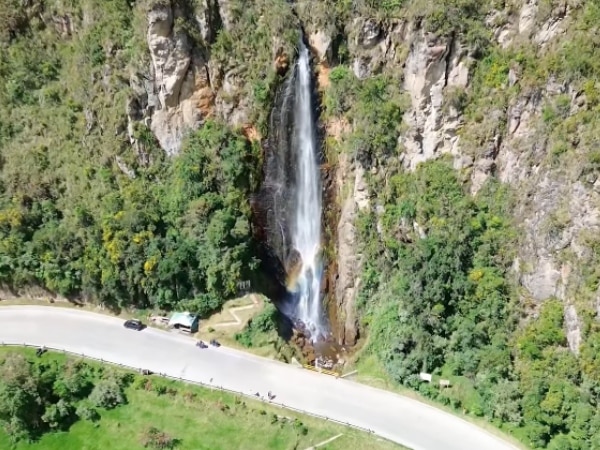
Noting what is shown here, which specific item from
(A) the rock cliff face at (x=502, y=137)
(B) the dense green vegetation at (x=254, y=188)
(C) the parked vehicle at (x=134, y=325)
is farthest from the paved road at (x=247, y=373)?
(A) the rock cliff face at (x=502, y=137)

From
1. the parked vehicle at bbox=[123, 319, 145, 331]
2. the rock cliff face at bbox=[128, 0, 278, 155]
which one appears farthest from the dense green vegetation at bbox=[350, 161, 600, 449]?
the parked vehicle at bbox=[123, 319, 145, 331]

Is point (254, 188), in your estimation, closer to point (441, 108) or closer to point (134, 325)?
point (134, 325)

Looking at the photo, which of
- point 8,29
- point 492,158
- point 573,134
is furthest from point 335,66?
point 8,29

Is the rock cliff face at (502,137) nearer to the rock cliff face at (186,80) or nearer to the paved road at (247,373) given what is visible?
the rock cliff face at (186,80)

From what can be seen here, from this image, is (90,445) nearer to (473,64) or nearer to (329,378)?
(329,378)

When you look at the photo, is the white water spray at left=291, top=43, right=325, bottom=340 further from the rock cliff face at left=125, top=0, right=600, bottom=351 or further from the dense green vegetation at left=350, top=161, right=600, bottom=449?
the dense green vegetation at left=350, top=161, right=600, bottom=449

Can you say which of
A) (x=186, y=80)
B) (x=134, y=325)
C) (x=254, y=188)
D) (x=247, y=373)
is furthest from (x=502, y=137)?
(x=134, y=325)
